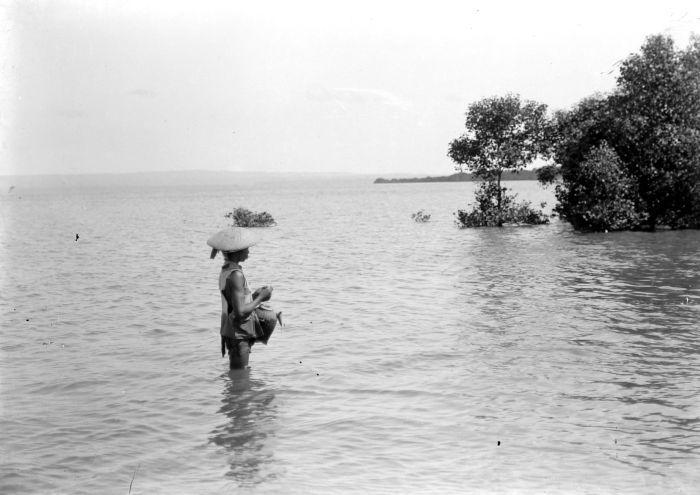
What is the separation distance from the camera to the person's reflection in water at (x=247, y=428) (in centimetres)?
789

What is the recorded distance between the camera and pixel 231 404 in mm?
10453

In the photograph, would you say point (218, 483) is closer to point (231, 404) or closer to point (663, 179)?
point (231, 404)

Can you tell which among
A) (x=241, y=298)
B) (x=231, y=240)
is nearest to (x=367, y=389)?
(x=241, y=298)

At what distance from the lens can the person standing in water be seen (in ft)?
34.8

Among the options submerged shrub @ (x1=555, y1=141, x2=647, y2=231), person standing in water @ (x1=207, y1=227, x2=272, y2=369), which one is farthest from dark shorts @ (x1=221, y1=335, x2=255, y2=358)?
submerged shrub @ (x1=555, y1=141, x2=647, y2=231)

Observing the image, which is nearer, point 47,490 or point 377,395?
point 47,490

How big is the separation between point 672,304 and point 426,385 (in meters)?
10.3

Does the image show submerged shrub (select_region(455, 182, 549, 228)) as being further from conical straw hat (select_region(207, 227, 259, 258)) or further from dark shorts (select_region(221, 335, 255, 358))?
conical straw hat (select_region(207, 227, 259, 258))

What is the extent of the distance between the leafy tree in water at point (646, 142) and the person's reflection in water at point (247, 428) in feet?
117

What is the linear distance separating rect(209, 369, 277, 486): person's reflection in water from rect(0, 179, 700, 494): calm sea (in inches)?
1.4

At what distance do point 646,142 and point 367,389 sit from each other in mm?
37384

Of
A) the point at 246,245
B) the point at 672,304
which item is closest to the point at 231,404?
the point at 246,245

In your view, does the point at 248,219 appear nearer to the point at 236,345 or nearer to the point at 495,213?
the point at 495,213

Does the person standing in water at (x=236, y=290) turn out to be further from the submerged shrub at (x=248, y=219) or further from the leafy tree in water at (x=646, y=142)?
the submerged shrub at (x=248, y=219)
